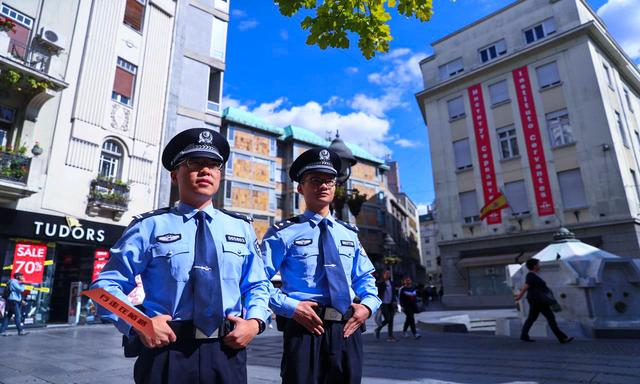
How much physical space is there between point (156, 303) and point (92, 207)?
1420cm

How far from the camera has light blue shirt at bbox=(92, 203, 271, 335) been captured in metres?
1.80

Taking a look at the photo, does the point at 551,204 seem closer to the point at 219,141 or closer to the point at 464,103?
the point at 464,103

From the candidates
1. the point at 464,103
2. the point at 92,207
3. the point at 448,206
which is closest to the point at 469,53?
the point at 464,103

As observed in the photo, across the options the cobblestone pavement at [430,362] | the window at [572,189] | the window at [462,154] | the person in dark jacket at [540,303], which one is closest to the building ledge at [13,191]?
the cobblestone pavement at [430,362]

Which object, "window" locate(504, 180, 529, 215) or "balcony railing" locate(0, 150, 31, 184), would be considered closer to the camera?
"balcony railing" locate(0, 150, 31, 184)

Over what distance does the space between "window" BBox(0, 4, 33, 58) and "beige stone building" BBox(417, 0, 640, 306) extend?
73.0 ft

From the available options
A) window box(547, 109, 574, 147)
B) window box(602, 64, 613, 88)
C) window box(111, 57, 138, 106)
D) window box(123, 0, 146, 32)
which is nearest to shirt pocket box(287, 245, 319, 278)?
window box(111, 57, 138, 106)

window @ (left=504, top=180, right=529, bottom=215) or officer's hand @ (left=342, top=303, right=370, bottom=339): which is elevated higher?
window @ (left=504, top=180, right=529, bottom=215)

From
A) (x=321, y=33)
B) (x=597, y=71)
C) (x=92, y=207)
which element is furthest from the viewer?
(x=597, y=71)

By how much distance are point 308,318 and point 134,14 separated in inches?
728

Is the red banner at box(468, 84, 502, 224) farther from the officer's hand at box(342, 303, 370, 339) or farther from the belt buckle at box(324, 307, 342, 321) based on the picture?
the belt buckle at box(324, 307, 342, 321)

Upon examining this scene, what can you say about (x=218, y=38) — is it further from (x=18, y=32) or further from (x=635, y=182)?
(x=635, y=182)

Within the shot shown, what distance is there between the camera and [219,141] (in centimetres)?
225

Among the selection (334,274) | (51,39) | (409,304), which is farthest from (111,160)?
(334,274)
